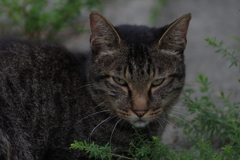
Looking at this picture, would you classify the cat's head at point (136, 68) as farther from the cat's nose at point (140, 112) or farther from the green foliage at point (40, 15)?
the green foliage at point (40, 15)

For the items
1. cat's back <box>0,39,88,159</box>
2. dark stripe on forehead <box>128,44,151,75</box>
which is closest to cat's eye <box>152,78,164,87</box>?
dark stripe on forehead <box>128,44,151,75</box>

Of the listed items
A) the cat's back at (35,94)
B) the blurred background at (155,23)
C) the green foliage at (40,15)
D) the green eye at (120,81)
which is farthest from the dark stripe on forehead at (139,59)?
the green foliage at (40,15)

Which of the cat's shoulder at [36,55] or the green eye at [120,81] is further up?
the cat's shoulder at [36,55]

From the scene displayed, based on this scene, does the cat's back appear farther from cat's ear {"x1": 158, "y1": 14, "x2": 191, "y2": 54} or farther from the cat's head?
cat's ear {"x1": 158, "y1": 14, "x2": 191, "y2": 54}

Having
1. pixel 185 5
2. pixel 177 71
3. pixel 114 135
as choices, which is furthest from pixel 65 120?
pixel 185 5

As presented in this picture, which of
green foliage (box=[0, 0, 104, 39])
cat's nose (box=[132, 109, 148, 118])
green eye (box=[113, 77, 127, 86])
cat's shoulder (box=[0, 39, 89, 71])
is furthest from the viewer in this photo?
green foliage (box=[0, 0, 104, 39])

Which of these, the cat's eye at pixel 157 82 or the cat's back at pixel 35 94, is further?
the cat's eye at pixel 157 82

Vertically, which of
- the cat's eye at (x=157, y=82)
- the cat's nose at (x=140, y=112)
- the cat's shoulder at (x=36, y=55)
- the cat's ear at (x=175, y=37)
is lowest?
the cat's nose at (x=140, y=112)
